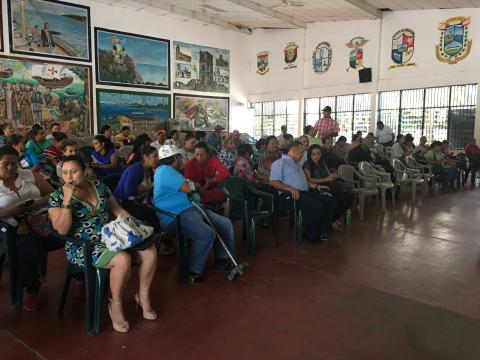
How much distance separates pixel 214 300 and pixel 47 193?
143 cm

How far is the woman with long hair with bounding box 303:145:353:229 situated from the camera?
488 cm

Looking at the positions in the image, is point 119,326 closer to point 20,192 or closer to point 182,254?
point 182,254

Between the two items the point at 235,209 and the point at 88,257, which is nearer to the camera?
the point at 88,257

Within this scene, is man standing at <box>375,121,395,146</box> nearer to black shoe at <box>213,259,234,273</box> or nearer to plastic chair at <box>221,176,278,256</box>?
plastic chair at <box>221,176,278,256</box>

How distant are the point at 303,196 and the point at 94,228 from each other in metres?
2.43

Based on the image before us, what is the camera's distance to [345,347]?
90.0 inches

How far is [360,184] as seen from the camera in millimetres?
6309

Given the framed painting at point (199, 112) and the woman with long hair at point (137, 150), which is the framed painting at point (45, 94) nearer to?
the framed painting at point (199, 112)

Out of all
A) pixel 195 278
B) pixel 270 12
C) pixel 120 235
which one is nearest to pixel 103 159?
pixel 195 278

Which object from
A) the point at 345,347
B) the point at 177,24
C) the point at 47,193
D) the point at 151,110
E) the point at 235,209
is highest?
the point at 177,24

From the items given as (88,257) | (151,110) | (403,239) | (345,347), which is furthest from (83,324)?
(151,110)

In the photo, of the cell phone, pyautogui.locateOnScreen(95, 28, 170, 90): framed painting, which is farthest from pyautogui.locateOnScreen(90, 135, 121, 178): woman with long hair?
pyautogui.locateOnScreen(95, 28, 170, 90): framed painting

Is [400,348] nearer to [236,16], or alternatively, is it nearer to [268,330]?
[268,330]

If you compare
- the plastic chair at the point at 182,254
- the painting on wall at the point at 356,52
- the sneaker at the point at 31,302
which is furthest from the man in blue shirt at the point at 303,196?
the painting on wall at the point at 356,52
